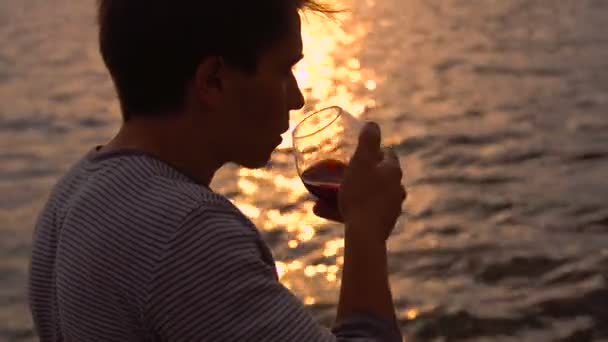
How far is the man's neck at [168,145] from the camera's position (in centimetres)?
200

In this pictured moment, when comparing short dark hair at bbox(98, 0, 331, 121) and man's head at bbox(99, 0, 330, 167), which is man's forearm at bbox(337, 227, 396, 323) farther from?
short dark hair at bbox(98, 0, 331, 121)

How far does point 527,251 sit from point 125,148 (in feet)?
12.5

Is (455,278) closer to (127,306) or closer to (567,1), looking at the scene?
(127,306)

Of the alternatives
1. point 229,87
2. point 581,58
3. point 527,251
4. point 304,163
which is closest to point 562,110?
point 581,58

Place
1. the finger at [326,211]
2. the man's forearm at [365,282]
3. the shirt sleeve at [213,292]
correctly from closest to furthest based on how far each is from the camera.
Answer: the shirt sleeve at [213,292] → the man's forearm at [365,282] → the finger at [326,211]

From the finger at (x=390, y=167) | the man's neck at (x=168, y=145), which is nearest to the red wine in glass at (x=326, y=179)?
the finger at (x=390, y=167)

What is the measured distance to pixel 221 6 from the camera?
1947 mm

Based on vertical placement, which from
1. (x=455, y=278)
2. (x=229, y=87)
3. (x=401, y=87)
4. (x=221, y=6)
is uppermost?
(x=221, y=6)

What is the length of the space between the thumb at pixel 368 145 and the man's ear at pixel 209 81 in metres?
0.31

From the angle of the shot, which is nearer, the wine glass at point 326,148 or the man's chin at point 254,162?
the man's chin at point 254,162

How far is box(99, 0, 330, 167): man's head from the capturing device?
1955 mm

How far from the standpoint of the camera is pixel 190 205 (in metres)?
1.83

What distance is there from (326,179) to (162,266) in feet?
2.38

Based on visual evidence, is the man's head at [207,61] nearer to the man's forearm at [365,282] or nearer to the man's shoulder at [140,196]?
the man's shoulder at [140,196]
